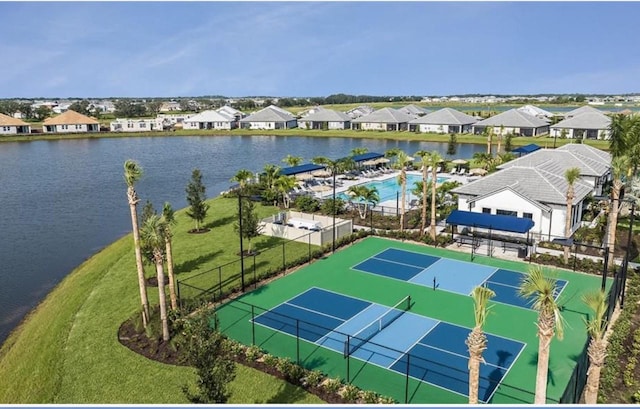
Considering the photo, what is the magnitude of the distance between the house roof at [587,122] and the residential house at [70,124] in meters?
109

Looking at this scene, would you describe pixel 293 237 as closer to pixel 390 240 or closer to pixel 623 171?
pixel 390 240

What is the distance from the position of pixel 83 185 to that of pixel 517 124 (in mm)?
77713

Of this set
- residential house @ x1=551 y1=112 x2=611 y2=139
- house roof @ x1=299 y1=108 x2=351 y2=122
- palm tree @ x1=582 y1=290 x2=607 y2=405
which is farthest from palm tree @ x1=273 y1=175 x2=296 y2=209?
house roof @ x1=299 y1=108 x2=351 y2=122

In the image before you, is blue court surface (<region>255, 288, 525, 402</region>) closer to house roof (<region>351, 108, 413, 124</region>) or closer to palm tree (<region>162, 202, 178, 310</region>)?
palm tree (<region>162, 202, 178, 310</region>)

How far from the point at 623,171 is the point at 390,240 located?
1427cm

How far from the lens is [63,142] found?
113m

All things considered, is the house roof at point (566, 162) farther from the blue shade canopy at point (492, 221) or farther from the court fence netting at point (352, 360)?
the court fence netting at point (352, 360)

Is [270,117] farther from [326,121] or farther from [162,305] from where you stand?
[162,305]

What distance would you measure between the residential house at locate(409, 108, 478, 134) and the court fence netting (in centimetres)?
9243

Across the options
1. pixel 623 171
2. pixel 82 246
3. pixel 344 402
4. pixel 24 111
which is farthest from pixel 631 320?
pixel 24 111

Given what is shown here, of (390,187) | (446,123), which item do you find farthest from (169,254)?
(446,123)

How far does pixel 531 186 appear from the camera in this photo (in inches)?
1388

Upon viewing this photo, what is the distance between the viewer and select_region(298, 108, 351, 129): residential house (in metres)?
126

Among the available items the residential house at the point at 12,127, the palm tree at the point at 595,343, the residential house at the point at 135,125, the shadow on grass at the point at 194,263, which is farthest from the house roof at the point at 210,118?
the palm tree at the point at 595,343
